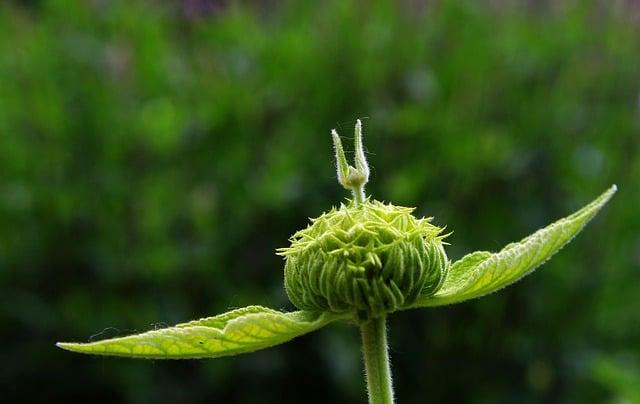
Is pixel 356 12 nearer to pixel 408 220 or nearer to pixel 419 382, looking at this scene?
pixel 419 382

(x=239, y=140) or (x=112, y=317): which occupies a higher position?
(x=239, y=140)

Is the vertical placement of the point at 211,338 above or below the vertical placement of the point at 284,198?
below

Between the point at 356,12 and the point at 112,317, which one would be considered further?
the point at 356,12

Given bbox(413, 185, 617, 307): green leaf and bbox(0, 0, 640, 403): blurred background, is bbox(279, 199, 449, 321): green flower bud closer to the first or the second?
bbox(413, 185, 617, 307): green leaf

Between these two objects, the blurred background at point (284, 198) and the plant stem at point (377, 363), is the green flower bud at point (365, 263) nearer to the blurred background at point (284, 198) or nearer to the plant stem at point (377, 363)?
the plant stem at point (377, 363)

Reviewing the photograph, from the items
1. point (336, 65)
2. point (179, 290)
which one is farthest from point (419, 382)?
point (336, 65)

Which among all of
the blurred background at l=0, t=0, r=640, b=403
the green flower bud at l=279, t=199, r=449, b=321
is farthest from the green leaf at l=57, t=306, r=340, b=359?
the blurred background at l=0, t=0, r=640, b=403

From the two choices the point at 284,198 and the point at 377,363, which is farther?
the point at 284,198

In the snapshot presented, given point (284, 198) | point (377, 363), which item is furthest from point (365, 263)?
point (284, 198)

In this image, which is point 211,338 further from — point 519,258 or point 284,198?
point 284,198
